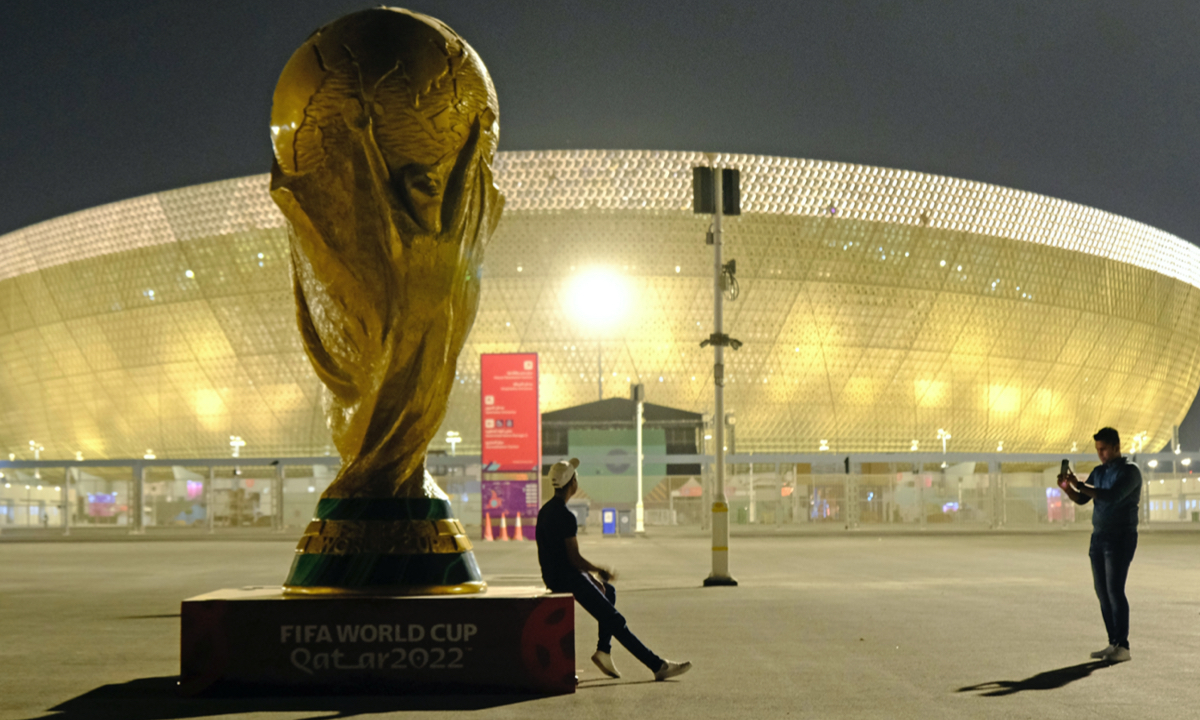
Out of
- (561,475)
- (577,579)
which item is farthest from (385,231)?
(577,579)

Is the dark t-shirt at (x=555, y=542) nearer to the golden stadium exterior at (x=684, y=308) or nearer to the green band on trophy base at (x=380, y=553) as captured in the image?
the green band on trophy base at (x=380, y=553)

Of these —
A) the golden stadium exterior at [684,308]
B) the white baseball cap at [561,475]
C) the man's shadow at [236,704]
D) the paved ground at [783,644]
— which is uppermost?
→ the golden stadium exterior at [684,308]

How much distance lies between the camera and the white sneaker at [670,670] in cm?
760

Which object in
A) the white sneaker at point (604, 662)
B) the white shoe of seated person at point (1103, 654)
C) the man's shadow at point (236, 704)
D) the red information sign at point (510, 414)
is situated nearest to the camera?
the man's shadow at point (236, 704)

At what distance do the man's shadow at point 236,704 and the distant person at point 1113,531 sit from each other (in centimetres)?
465

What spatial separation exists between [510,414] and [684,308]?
2679 centimetres

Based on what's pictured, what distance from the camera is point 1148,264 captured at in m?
64.4

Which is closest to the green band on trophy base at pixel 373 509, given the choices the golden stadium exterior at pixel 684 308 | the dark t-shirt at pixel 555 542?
the dark t-shirt at pixel 555 542

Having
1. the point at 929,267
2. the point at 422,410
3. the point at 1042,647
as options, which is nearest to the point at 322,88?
the point at 422,410

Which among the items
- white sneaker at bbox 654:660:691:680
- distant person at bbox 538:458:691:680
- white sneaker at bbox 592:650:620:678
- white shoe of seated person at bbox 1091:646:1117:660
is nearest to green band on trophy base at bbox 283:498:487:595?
distant person at bbox 538:458:691:680

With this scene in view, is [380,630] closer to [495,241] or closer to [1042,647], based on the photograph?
[1042,647]

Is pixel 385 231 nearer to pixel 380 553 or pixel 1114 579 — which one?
pixel 380 553

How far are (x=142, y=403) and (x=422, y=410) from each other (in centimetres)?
6113

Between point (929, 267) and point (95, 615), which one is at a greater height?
point (929, 267)
